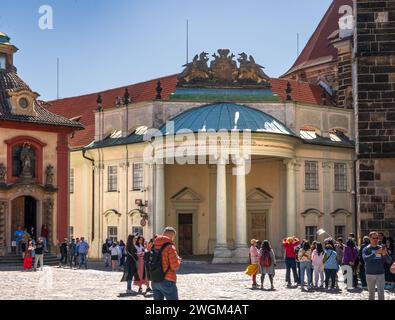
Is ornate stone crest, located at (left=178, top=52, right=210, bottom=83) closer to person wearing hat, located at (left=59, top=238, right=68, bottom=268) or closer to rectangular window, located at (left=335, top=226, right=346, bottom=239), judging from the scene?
rectangular window, located at (left=335, top=226, right=346, bottom=239)

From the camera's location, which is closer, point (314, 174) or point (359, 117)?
point (359, 117)

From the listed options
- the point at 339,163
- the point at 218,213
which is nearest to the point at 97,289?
the point at 218,213

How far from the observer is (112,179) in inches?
1758

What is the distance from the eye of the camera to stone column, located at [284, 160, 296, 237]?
4156 cm

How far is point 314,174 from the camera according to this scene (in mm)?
43906

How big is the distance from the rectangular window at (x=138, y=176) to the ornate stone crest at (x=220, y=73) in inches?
184

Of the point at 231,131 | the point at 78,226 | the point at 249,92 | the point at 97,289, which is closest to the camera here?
the point at 97,289

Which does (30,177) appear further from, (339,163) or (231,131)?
(339,163)

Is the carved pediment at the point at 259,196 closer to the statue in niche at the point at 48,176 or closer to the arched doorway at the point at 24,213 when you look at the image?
the statue in niche at the point at 48,176

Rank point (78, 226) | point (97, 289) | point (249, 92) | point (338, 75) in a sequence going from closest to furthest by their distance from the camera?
point (97, 289)
point (249, 92)
point (78, 226)
point (338, 75)

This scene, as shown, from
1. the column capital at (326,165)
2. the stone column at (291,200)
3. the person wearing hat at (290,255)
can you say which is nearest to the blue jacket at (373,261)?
the person wearing hat at (290,255)

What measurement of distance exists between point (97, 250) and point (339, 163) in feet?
45.3

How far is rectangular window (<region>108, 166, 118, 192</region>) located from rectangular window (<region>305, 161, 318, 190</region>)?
32.9 feet

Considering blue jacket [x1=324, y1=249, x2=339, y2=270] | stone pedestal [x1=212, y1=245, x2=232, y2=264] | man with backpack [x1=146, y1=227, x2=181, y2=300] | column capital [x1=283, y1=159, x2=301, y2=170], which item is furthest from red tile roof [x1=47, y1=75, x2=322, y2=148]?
man with backpack [x1=146, y1=227, x2=181, y2=300]
